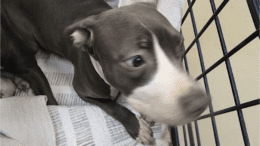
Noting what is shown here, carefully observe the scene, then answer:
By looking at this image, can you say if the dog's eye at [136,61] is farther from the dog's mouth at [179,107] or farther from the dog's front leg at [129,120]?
the dog's front leg at [129,120]

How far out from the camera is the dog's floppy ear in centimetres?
85

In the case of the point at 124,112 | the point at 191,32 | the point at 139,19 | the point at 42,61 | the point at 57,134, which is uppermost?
the point at 191,32

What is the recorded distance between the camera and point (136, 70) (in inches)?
30.0

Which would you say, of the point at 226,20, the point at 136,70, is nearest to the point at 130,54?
the point at 136,70

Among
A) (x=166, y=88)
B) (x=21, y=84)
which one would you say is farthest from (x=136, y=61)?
(x=21, y=84)

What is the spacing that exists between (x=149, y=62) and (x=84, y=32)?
1.07ft

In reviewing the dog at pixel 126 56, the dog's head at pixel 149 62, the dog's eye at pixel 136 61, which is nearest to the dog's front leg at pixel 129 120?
the dog at pixel 126 56

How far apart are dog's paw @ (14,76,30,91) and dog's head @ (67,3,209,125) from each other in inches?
30.4

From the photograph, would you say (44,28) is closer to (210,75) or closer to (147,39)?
(147,39)

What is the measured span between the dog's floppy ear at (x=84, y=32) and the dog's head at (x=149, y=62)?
0.06 feet

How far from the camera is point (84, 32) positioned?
0.88 metres

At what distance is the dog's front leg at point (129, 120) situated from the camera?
3.73 ft

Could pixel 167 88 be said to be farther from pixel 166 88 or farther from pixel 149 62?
pixel 149 62

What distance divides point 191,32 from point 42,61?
46.8 inches
